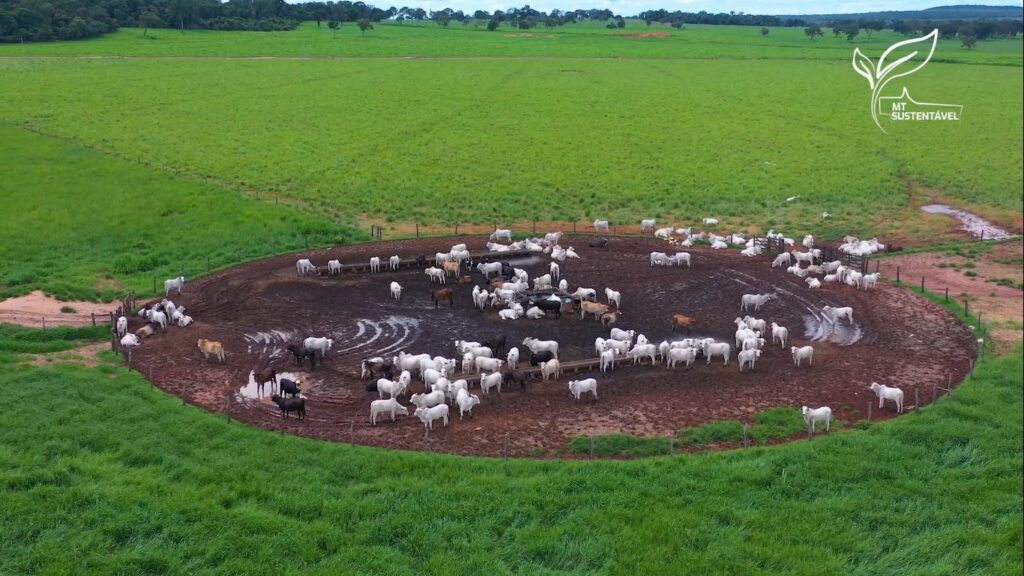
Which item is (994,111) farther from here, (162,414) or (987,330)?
(162,414)

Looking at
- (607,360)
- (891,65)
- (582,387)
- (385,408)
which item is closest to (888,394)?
(607,360)

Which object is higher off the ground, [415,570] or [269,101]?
[269,101]

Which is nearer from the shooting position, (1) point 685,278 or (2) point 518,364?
(2) point 518,364

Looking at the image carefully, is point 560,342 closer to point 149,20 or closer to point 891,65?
point 149,20

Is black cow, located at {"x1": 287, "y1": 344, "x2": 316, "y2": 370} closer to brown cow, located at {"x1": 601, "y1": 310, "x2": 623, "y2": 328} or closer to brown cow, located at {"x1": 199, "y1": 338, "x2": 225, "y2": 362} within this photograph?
brown cow, located at {"x1": 199, "y1": 338, "x2": 225, "y2": 362}

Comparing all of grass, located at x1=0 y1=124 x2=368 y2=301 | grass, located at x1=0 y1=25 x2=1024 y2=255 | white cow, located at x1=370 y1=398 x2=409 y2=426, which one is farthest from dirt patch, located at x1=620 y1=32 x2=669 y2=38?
white cow, located at x1=370 y1=398 x2=409 y2=426

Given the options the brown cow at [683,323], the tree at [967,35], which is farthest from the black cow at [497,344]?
the tree at [967,35]

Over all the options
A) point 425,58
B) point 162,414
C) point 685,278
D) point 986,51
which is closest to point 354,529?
point 162,414
